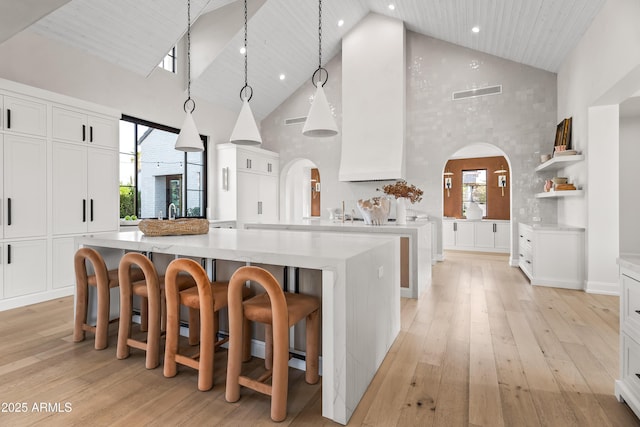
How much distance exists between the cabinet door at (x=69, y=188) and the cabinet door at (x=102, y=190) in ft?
0.22

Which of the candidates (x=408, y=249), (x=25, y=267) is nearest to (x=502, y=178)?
(x=408, y=249)

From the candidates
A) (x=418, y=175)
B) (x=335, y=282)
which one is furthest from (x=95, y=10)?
(x=418, y=175)

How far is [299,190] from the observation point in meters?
10.5

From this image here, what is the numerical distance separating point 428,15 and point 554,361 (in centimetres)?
561

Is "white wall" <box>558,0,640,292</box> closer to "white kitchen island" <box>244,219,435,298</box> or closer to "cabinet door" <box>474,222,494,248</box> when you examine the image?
"white kitchen island" <box>244,219,435,298</box>

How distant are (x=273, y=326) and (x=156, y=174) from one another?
500 cm

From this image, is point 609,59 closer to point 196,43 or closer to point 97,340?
point 97,340

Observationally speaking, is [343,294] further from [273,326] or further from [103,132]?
[103,132]

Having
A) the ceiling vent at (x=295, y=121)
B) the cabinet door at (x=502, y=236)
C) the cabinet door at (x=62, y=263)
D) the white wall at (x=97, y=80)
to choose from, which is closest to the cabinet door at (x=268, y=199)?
the white wall at (x=97, y=80)

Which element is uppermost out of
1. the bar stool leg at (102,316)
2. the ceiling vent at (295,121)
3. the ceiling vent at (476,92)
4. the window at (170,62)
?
the window at (170,62)

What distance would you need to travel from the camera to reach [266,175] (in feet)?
24.1

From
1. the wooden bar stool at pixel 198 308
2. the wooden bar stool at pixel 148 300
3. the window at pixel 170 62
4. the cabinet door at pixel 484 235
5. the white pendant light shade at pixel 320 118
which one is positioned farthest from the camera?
the cabinet door at pixel 484 235

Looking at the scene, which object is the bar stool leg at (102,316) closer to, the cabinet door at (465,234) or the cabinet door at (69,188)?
the cabinet door at (69,188)

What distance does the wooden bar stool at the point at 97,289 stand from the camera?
2420 millimetres
